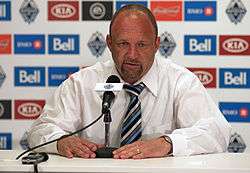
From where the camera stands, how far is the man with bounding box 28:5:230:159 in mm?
1964

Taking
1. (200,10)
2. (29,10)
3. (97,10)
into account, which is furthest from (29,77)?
(200,10)

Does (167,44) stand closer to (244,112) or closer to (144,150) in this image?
(244,112)

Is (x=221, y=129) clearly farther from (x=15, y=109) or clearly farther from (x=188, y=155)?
(x=15, y=109)

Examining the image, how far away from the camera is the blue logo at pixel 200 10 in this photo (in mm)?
2791

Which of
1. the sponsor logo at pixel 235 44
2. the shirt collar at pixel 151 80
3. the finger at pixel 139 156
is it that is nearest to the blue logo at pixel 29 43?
the shirt collar at pixel 151 80

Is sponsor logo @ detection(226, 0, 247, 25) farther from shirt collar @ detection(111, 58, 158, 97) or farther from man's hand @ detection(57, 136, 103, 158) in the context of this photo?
man's hand @ detection(57, 136, 103, 158)

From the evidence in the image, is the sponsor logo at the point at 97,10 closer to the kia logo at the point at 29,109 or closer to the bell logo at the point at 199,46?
the bell logo at the point at 199,46

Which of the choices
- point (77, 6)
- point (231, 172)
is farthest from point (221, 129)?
point (77, 6)

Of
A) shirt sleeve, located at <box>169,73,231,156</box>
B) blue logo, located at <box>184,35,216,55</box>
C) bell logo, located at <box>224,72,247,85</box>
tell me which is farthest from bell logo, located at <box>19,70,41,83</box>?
bell logo, located at <box>224,72,247,85</box>

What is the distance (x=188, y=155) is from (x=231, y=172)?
0.37 m

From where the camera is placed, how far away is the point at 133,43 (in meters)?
2.05

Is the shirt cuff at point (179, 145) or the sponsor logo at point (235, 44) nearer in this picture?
the shirt cuff at point (179, 145)

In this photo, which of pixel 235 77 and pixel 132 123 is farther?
pixel 235 77

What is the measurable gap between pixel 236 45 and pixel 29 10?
1.27m
